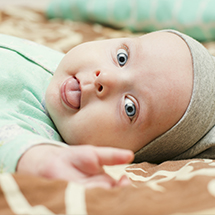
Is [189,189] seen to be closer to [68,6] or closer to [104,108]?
[104,108]

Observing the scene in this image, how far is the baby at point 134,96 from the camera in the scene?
92cm

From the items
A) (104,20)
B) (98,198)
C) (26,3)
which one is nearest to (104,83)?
(98,198)

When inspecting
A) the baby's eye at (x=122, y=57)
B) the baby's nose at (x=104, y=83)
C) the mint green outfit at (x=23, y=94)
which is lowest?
the mint green outfit at (x=23, y=94)

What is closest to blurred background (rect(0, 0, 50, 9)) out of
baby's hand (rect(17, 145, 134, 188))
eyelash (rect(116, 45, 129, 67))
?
eyelash (rect(116, 45, 129, 67))

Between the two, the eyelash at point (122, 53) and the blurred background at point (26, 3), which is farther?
the blurred background at point (26, 3)

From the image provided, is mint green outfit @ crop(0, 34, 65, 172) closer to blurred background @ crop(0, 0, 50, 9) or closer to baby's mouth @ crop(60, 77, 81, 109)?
baby's mouth @ crop(60, 77, 81, 109)

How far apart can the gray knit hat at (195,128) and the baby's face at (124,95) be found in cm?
2

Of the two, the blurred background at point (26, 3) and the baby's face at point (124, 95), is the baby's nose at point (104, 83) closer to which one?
the baby's face at point (124, 95)

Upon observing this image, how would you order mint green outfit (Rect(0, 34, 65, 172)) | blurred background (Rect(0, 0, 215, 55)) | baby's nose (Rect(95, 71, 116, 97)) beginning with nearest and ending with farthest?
mint green outfit (Rect(0, 34, 65, 172)), baby's nose (Rect(95, 71, 116, 97)), blurred background (Rect(0, 0, 215, 55))

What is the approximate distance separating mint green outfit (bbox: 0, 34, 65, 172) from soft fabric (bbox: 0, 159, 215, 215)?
0.17m

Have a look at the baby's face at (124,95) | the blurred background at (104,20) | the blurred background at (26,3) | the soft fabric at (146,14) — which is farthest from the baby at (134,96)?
the blurred background at (26,3)

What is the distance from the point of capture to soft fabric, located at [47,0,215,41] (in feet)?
6.43

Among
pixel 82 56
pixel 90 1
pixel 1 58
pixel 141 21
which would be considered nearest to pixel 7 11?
pixel 90 1

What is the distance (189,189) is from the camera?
60 centimetres
